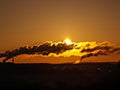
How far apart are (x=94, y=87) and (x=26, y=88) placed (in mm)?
10538

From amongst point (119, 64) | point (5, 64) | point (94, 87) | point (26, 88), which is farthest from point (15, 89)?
point (5, 64)

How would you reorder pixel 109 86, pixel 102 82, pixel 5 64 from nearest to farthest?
pixel 109 86, pixel 102 82, pixel 5 64

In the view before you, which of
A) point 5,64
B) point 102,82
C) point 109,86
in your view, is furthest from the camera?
point 5,64

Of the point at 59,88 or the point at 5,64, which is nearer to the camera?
the point at 59,88

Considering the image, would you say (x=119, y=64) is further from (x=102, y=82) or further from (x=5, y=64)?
(x=5, y=64)

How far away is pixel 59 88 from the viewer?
7062cm

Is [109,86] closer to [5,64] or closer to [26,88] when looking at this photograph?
[26,88]

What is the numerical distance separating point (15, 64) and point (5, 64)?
603 cm

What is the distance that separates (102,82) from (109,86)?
16.3ft

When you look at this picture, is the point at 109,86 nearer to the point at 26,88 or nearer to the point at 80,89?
the point at 80,89

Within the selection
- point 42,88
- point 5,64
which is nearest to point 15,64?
point 5,64

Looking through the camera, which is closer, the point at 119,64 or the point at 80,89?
the point at 80,89

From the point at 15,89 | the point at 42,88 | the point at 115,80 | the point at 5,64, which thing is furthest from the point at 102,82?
the point at 5,64

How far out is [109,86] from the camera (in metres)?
68.0
